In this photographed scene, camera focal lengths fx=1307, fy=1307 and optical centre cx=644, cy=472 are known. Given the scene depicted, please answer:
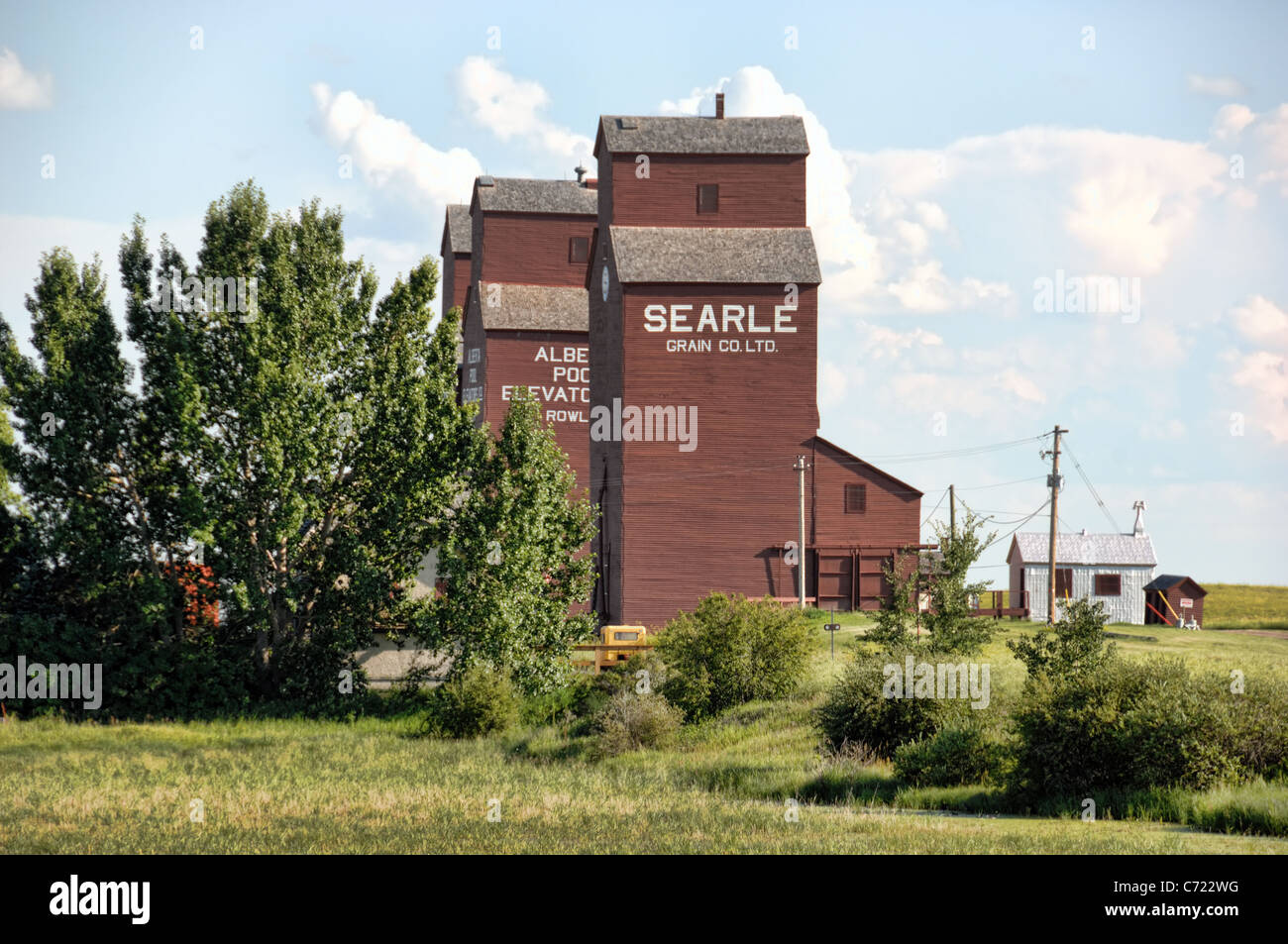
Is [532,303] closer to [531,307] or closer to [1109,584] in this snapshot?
[531,307]

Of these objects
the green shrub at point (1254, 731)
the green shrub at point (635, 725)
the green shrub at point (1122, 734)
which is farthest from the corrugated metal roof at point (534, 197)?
the green shrub at point (1254, 731)

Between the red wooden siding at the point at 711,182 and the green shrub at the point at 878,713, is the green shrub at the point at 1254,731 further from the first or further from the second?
the red wooden siding at the point at 711,182

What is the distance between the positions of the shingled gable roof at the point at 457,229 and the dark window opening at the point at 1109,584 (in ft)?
123

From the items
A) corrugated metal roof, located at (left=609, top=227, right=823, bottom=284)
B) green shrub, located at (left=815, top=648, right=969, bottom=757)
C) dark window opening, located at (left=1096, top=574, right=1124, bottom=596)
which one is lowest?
green shrub, located at (left=815, top=648, right=969, bottom=757)

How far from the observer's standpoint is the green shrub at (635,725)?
3122 cm

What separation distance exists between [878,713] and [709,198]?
3050 cm

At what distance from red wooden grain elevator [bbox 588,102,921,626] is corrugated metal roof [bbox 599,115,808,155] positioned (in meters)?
3.60

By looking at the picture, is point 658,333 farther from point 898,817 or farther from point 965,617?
point 898,817

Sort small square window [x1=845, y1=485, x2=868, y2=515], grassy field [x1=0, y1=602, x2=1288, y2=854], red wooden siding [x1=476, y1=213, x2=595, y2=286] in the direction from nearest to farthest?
1. grassy field [x1=0, y1=602, x2=1288, y2=854]
2. small square window [x1=845, y1=485, x2=868, y2=515]
3. red wooden siding [x1=476, y1=213, x2=595, y2=286]

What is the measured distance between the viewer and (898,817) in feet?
66.2

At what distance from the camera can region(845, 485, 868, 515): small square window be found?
168 feet

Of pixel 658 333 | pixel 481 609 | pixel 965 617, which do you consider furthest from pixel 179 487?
pixel 965 617

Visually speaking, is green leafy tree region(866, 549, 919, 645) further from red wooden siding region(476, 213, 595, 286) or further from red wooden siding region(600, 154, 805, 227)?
red wooden siding region(476, 213, 595, 286)

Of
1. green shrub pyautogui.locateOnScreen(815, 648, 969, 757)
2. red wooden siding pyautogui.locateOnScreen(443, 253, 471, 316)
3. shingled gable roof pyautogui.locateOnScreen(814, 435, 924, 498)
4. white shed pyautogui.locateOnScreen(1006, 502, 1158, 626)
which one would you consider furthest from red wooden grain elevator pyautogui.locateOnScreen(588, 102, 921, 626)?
red wooden siding pyautogui.locateOnScreen(443, 253, 471, 316)
